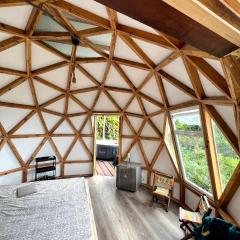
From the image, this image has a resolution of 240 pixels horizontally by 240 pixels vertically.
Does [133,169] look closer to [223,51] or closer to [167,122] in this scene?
→ [167,122]

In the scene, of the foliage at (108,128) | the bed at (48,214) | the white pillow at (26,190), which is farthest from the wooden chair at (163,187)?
the foliage at (108,128)

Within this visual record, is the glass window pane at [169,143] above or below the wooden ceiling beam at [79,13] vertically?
below

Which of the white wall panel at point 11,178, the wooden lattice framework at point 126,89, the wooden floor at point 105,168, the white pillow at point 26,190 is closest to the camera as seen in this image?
the wooden lattice framework at point 126,89

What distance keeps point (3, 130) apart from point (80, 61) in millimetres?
3552

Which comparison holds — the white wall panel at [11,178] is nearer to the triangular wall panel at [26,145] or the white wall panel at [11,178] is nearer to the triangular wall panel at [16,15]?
the triangular wall panel at [26,145]

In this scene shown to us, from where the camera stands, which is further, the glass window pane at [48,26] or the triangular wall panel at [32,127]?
the triangular wall panel at [32,127]

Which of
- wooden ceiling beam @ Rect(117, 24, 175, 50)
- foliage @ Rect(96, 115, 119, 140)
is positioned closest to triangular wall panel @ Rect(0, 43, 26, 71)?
wooden ceiling beam @ Rect(117, 24, 175, 50)

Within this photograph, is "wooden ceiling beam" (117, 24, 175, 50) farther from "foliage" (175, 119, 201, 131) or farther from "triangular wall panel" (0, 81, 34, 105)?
"triangular wall panel" (0, 81, 34, 105)

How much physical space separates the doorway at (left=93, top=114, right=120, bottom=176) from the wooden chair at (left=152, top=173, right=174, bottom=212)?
128 inches

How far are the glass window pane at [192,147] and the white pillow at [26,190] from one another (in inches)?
163

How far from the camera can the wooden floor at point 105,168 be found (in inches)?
354

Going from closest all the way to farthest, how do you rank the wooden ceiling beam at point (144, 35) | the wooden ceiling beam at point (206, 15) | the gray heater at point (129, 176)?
1. the wooden ceiling beam at point (206, 15)
2. the wooden ceiling beam at point (144, 35)
3. the gray heater at point (129, 176)

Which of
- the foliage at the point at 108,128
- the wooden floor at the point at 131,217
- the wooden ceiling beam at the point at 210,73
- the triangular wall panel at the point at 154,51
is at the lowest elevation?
the wooden floor at the point at 131,217

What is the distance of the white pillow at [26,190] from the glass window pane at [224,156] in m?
4.31
